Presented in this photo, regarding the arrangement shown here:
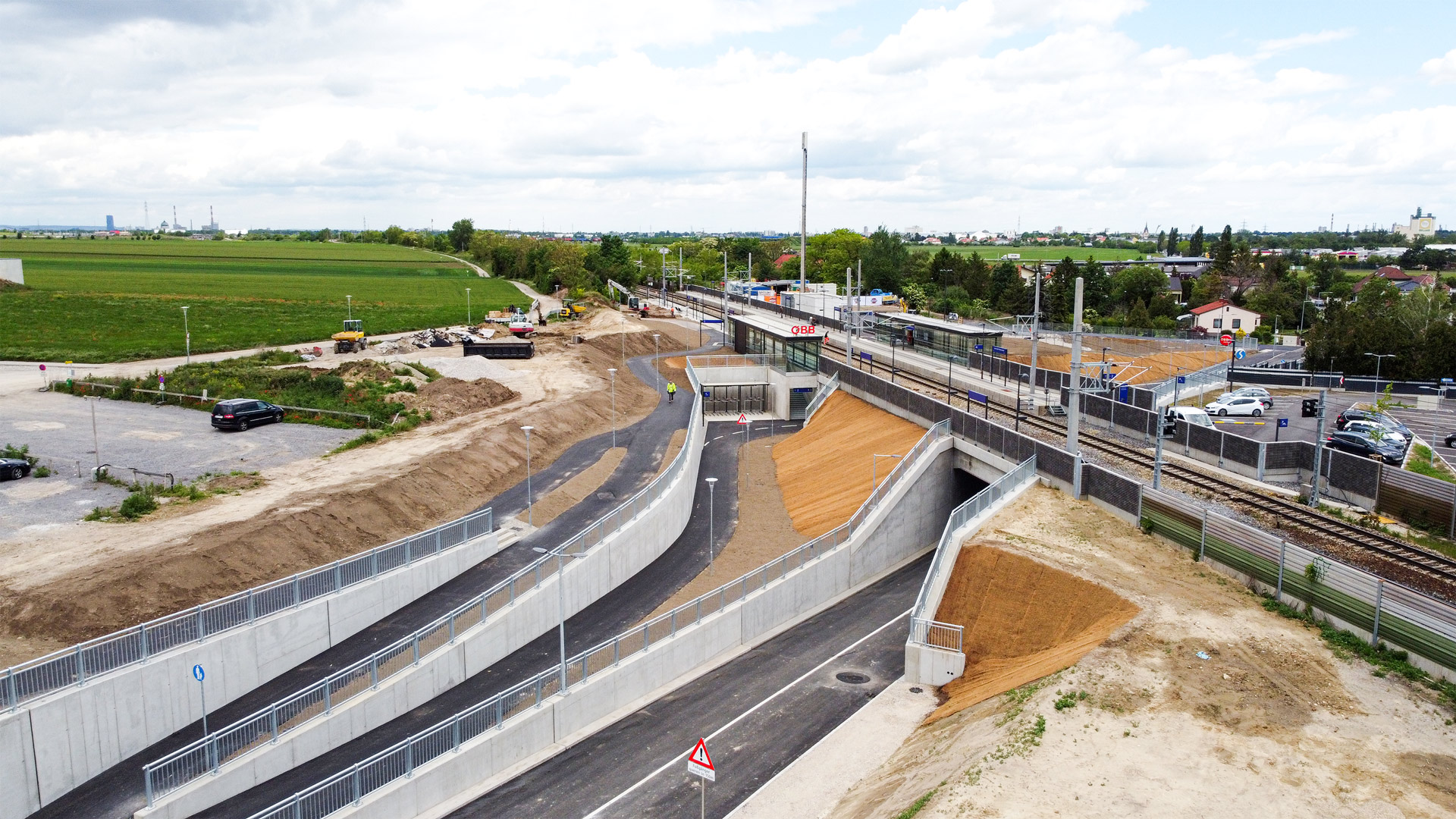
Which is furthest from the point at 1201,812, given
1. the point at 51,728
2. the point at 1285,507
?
the point at 51,728

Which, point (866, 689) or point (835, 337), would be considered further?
point (835, 337)

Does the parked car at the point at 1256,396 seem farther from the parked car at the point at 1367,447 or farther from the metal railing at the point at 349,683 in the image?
→ the metal railing at the point at 349,683

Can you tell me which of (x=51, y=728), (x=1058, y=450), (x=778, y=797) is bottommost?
(x=778, y=797)

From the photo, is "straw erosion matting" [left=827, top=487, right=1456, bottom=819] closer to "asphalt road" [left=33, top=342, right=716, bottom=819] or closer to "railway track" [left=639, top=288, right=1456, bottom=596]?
"railway track" [left=639, top=288, right=1456, bottom=596]

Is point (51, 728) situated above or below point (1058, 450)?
Answer: below

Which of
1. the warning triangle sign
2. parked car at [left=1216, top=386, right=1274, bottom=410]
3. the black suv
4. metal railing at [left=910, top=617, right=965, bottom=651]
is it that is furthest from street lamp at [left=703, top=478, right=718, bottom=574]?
parked car at [left=1216, top=386, right=1274, bottom=410]

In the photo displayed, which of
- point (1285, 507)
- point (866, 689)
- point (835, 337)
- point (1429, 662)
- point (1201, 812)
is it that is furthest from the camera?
point (835, 337)

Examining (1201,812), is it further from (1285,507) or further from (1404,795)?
(1285,507)

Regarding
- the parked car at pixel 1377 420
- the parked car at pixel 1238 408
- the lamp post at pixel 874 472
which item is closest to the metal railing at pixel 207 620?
the lamp post at pixel 874 472
